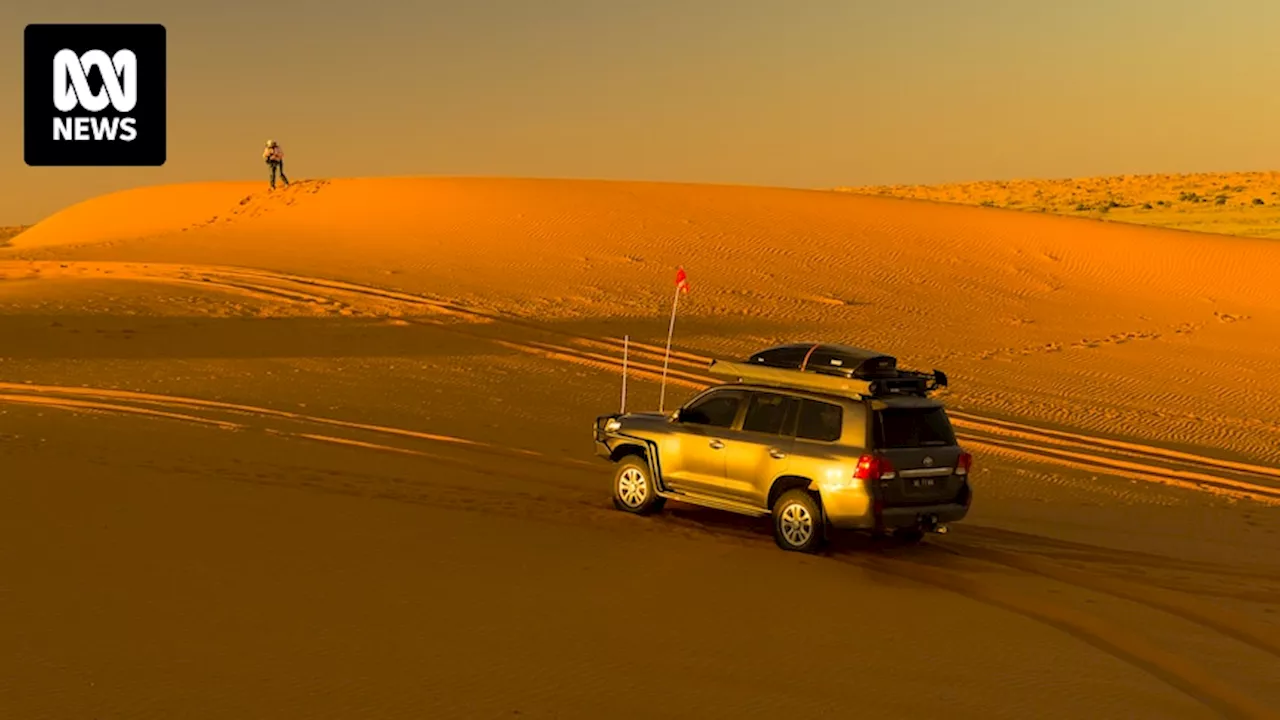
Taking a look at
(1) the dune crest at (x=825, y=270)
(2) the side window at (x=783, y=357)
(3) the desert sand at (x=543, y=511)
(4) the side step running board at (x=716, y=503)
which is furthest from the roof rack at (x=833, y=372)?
(1) the dune crest at (x=825, y=270)

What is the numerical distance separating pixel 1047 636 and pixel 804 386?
11.9 feet

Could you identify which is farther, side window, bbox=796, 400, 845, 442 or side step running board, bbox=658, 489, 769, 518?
side step running board, bbox=658, 489, 769, 518

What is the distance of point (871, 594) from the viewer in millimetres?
11320

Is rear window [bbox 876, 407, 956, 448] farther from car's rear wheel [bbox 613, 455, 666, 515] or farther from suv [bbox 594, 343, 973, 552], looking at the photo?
car's rear wheel [bbox 613, 455, 666, 515]

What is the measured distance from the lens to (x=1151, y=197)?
88.2 m

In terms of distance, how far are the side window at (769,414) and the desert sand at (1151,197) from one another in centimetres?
5528

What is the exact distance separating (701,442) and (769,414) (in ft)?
2.45

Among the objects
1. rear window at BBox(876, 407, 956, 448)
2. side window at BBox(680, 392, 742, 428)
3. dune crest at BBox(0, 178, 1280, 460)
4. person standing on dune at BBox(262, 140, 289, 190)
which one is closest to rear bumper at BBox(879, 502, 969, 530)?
rear window at BBox(876, 407, 956, 448)

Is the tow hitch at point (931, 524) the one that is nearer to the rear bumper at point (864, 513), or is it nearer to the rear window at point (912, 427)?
the rear bumper at point (864, 513)

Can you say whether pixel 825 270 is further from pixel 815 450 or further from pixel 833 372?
pixel 815 450

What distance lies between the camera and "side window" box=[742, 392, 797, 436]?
1325cm

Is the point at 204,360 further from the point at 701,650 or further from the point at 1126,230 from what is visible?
the point at 1126,230

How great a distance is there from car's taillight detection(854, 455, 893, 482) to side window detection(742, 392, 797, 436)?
986mm

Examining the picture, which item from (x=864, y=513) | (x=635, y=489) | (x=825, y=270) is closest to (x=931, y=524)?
(x=864, y=513)
